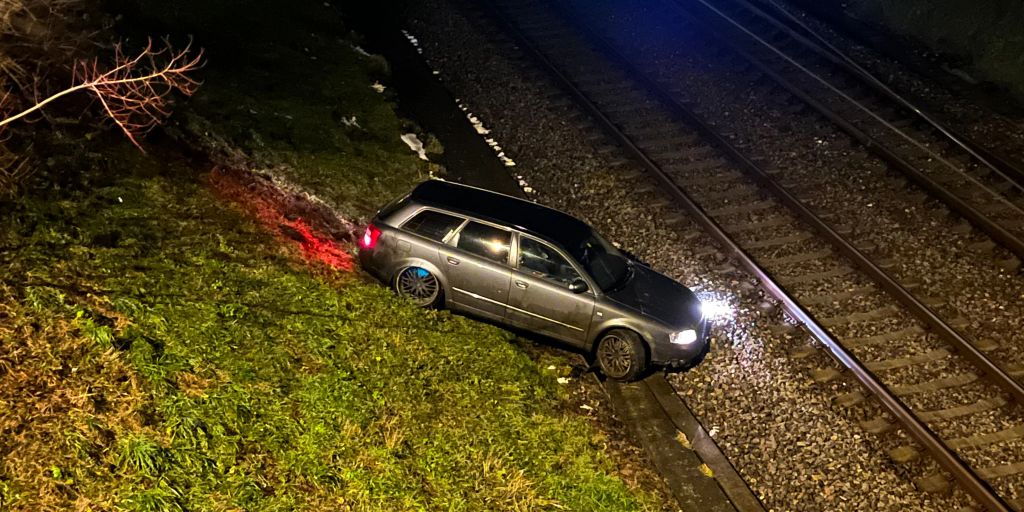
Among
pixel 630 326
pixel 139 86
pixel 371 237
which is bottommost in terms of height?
pixel 371 237

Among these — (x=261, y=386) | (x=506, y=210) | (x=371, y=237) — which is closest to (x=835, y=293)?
(x=506, y=210)

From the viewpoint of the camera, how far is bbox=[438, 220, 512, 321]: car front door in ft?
33.1

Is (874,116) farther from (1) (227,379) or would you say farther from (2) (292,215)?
(1) (227,379)

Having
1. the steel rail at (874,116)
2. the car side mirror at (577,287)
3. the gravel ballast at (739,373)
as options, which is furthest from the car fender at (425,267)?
the steel rail at (874,116)

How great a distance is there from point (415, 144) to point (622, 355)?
6969 millimetres

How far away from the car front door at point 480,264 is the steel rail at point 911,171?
26.7 feet

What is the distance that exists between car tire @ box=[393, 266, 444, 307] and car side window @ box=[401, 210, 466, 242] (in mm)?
517

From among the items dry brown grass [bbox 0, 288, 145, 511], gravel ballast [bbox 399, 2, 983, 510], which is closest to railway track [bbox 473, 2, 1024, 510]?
gravel ballast [bbox 399, 2, 983, 510]

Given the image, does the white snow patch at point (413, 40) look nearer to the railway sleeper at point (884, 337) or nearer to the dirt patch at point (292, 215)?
the dirt patch at point (292, 215)

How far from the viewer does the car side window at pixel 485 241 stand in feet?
33.2

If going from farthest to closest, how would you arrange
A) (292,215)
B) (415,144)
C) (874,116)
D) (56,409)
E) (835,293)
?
(415,144)
(874,116)
(292,215)
(835,293)
(56,409)

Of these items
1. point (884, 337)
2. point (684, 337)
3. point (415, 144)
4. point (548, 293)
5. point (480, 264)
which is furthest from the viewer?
point (415, 144)

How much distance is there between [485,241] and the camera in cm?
1019

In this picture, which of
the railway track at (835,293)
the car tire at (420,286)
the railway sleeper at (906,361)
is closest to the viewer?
the railway track at (835,293)
